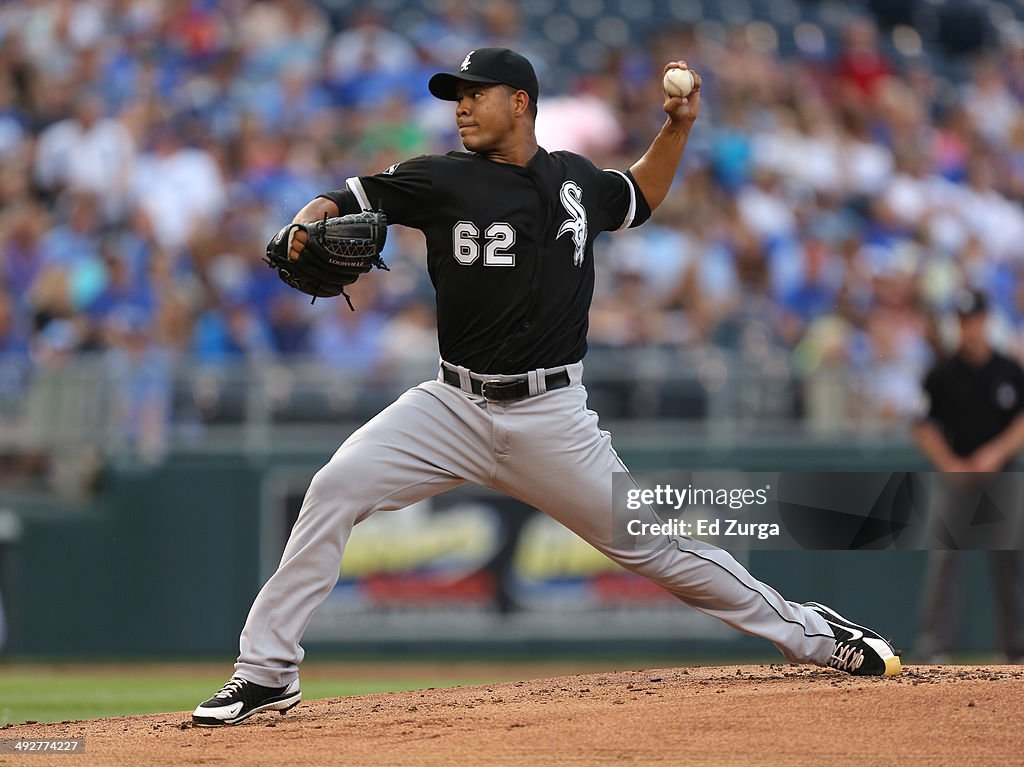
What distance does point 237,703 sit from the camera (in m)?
4.82

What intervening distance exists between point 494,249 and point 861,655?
1.85 m

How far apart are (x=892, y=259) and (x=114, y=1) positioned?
637cm

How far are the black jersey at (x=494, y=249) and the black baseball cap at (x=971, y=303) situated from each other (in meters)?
3.79

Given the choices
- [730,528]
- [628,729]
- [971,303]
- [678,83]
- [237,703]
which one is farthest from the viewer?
[730,528]

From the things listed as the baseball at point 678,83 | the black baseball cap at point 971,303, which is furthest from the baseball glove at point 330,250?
the black baseball cap at point 971,303

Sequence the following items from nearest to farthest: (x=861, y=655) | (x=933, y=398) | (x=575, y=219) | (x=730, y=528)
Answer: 1. (x=575, y=219)
2. (x=861, y=655)
3. (x=933, y=398)
4. (x=730, y=528)

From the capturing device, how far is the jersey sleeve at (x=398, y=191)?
486cm

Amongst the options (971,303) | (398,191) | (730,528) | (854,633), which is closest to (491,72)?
(398,191)

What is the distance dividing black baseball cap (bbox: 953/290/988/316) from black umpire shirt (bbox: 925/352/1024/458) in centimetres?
24

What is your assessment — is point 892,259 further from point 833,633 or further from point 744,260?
point 833,633

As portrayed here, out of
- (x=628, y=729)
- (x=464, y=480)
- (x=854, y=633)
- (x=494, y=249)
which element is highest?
(x=494, y=249)

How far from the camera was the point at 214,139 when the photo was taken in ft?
37.9

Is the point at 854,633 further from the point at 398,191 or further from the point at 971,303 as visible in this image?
the point at 971,303

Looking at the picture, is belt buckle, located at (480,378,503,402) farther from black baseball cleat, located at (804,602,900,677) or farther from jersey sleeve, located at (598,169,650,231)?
black baseball cleat, located at (804,602,900,677)
